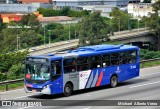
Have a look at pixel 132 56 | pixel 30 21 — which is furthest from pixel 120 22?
pixel 132 56

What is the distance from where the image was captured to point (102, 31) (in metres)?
79.2

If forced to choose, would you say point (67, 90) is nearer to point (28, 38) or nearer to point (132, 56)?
point (132, 56)

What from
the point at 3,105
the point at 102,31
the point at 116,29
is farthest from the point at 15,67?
the point at 116,29

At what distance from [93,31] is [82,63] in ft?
164

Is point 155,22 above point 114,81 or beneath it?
beneath

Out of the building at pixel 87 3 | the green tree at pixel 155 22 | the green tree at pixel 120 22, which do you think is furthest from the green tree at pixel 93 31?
the building at pixel 87 3

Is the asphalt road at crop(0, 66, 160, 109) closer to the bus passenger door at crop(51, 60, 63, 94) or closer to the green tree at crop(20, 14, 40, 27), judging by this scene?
the bus passenger door at crop(51, 60, 63, 94)

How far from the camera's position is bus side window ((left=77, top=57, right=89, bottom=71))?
26.2m

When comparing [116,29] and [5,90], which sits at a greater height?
[5,90]

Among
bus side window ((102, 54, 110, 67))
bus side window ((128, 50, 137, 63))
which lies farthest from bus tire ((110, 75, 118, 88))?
bus side window ((128, 50, 137, 63))

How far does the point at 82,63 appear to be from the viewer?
86.9 ft

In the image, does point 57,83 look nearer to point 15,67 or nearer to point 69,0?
point 15,67

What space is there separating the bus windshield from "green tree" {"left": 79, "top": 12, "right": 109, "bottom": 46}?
4727 cm

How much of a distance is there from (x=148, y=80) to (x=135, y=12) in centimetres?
13044
